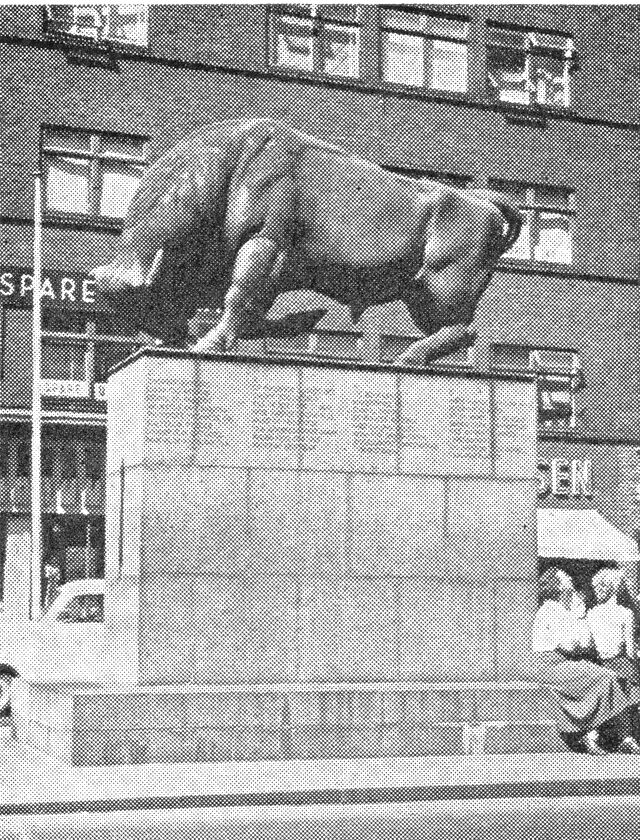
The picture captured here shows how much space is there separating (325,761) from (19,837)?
3.20 metres

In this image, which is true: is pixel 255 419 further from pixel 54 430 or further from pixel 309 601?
pixel 54 430

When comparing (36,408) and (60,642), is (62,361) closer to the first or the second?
(36,408)

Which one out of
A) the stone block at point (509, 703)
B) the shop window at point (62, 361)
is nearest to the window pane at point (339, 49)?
the shop window at point (62, 361)

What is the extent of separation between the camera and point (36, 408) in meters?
28.0

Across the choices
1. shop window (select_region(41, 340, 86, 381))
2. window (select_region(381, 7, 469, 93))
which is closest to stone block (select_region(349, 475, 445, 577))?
shop window (select_region(41, 340, 86, 381))

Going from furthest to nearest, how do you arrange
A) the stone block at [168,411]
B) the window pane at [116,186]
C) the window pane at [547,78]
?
1. the window pane at [547,78]
2. the window pane at [116,186]
3. the stone block at [168,411]

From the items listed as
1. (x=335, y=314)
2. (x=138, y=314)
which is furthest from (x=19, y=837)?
(x=335, y=314)

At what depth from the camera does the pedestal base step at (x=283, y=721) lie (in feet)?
35.6

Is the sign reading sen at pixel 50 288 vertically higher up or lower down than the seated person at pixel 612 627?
higher up

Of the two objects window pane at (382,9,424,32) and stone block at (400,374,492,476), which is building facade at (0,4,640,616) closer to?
window pane at (382,9,424,32)

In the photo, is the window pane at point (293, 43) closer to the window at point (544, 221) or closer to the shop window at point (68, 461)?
the window at point (544, 221)

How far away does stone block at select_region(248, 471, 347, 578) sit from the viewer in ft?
39.3

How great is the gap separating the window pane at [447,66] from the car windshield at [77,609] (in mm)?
20662

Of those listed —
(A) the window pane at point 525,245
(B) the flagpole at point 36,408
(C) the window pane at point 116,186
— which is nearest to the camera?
(B) the flagpole at point 36,408
